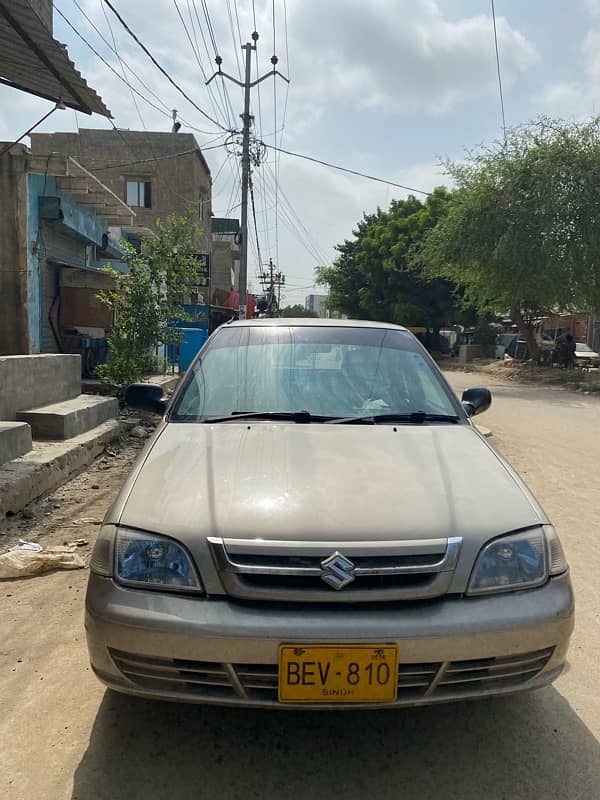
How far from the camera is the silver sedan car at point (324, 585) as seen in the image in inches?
70.1

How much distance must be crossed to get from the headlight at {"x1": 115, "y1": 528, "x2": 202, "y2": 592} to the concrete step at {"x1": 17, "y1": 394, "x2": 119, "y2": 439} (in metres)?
4.38

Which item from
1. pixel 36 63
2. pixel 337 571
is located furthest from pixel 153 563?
pixel 36 63

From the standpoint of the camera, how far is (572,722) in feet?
7.47

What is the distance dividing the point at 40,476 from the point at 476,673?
13.1ft

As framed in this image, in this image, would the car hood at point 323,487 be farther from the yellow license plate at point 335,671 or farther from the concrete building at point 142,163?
the concrete building at point 142,163

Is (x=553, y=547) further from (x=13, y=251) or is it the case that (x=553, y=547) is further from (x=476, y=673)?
(x=13, y=251)

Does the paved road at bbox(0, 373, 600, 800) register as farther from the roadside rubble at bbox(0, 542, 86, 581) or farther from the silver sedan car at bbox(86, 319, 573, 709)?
the roadside rubble at bbox(0, 542, 86, 581)

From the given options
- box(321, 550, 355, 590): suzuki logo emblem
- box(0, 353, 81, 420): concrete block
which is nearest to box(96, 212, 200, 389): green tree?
box(0, 353, 81, 420): concrete block

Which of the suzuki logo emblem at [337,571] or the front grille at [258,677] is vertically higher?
the suzuki logo emblem at [337,571]

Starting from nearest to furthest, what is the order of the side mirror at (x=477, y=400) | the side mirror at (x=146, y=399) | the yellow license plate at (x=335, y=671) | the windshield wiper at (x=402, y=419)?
the yellow license plate at (x=335, y=671) → the windshield wiper at (x=402, y=419) → the side mirror at (x=146, y=399) → the side mirror at (x=477, y=400)

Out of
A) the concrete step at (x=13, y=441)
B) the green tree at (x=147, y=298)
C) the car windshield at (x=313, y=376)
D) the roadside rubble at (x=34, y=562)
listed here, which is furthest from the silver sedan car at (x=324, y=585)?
the green tree at (x=147, y=298)

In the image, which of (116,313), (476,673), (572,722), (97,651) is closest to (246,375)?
(97,651)

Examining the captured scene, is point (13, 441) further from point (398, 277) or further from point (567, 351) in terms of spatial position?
point (398, 277)

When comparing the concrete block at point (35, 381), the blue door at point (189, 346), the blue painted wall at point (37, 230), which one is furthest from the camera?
the blue door at point (189, 346)
